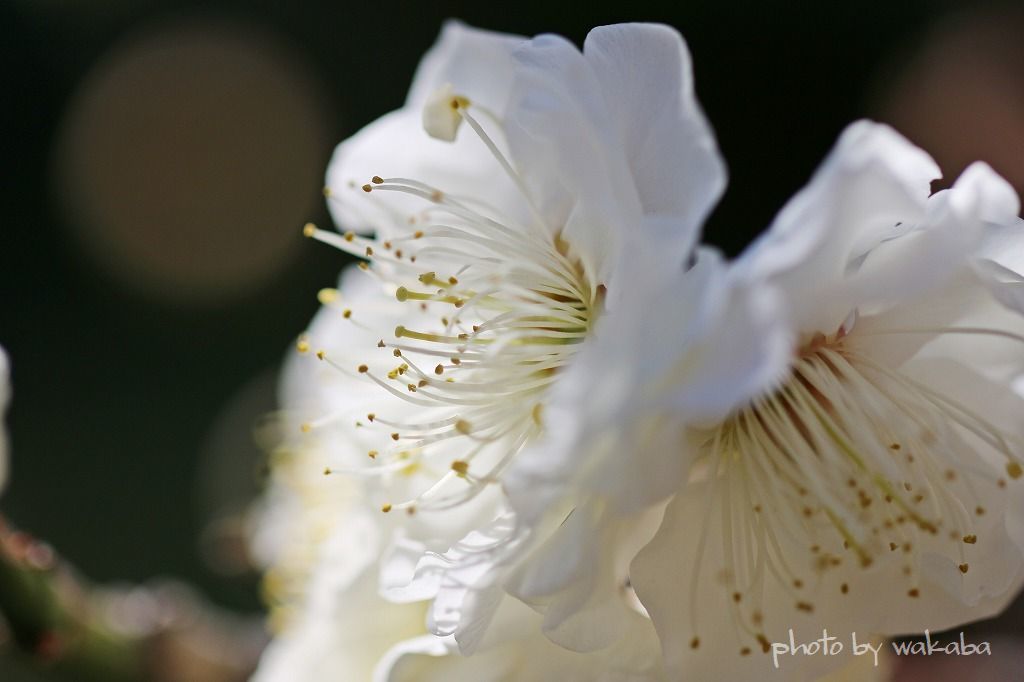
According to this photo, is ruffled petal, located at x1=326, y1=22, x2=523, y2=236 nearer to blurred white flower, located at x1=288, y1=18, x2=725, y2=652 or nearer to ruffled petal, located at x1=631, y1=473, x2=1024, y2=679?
blurred white flower, located at x1=288, y1=18, x2=725, y2=652

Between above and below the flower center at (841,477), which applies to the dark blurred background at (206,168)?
below

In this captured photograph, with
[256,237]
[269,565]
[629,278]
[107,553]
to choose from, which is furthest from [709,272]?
[256,237]

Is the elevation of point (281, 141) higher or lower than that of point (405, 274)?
lower

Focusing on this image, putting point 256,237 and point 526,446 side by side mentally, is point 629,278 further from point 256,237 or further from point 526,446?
point 256,237

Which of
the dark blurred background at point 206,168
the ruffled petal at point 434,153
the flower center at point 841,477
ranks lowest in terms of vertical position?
the dark blurred background at point 206,168

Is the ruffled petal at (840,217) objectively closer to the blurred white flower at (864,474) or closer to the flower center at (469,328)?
the blurred white flower at (864,474)

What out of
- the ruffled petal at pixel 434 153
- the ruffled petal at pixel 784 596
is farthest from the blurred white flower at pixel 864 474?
the ruffled petal at pixel 434 153
